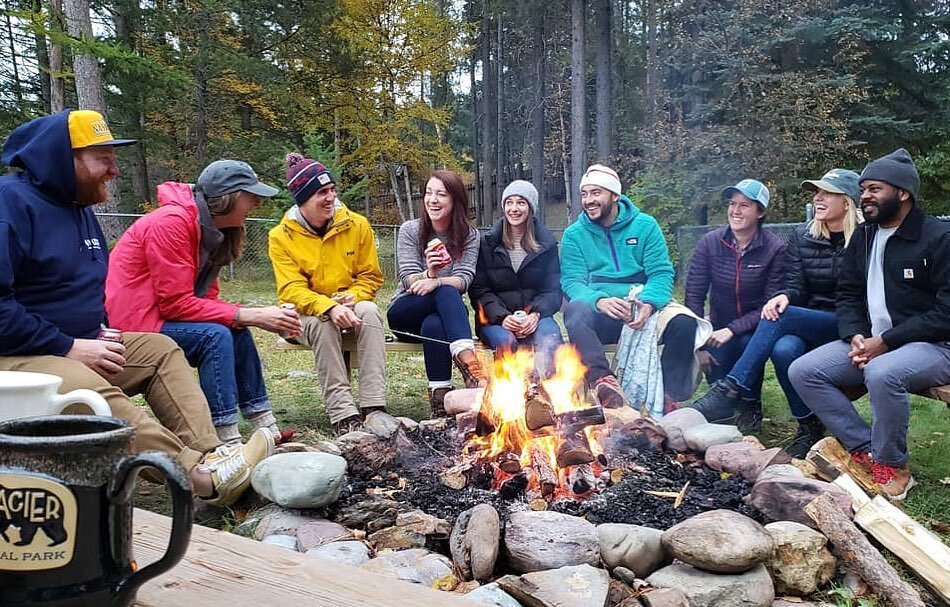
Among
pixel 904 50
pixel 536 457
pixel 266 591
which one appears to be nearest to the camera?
pixel 266 591

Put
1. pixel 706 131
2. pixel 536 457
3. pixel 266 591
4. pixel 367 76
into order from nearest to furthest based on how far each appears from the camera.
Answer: pixel 266 591 < pixel 536 457 < pixel 706 131 < pixel 367 76

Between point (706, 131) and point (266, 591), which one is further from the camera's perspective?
point (706, 131)

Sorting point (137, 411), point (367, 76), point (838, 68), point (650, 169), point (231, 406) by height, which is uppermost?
point (367, 76)

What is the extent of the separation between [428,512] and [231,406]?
48.0 inches

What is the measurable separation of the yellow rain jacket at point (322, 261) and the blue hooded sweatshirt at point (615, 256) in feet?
4.67

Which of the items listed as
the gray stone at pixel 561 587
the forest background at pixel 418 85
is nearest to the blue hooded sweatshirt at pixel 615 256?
the gray stone at pixel 561 587

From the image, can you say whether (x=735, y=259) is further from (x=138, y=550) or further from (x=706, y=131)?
(x=706, y=131)

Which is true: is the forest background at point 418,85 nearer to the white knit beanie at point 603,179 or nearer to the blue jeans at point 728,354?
the white knit beanie at point 603,179

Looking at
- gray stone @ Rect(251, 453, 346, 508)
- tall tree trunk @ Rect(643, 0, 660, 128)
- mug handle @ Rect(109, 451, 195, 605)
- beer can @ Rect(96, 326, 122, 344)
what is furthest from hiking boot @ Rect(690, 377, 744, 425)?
tall tree trunk @ Rect(643, 0, 660, 128)

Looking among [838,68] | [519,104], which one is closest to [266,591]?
[838,68]

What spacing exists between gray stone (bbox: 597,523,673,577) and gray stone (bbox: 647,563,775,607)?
8 cm

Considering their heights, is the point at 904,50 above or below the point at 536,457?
above

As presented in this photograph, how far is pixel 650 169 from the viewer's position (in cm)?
1620

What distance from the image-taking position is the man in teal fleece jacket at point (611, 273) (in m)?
4.86
